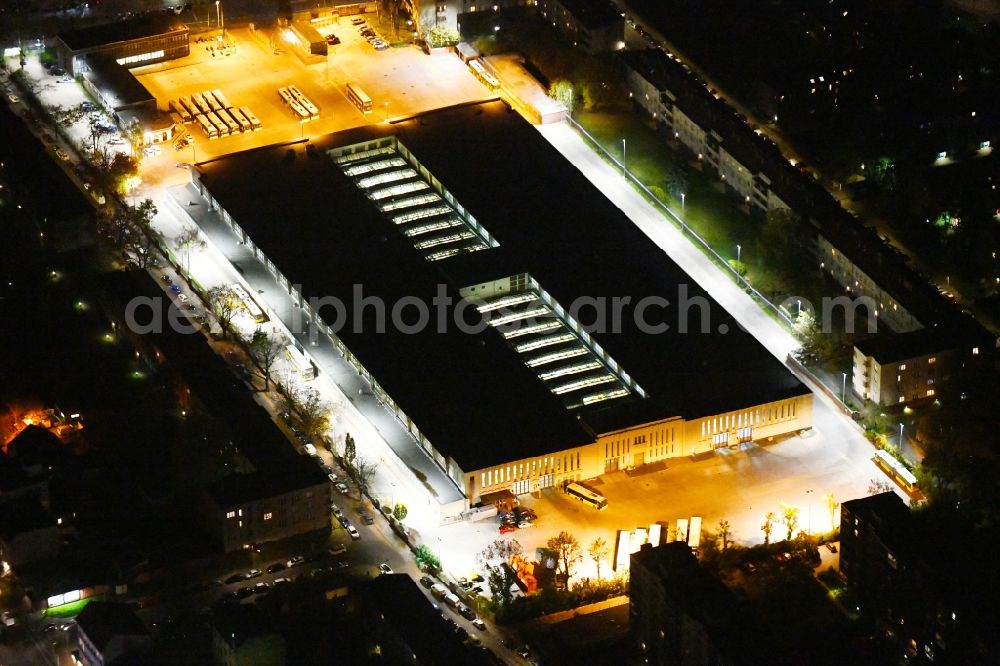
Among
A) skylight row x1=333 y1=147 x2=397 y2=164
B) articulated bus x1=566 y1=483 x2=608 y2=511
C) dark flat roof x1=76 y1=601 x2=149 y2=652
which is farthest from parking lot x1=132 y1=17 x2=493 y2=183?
dark flat roof x1=76 y1=601 x2=149 y2=652

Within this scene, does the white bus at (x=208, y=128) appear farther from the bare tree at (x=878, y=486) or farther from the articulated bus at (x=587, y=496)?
the bare tree at (x=878, y=486)

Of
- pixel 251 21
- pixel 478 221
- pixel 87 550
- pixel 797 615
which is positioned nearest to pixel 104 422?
pixel 87 550

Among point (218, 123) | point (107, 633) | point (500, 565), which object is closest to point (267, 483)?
point (500, 565)

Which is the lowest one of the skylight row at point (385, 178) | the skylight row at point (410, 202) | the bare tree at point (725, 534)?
the bare tree at point (725, 534)

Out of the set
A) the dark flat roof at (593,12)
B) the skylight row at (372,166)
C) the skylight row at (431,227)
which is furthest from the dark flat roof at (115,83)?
the dark flat roof at (593,12)

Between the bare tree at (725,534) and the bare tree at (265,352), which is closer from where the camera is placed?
the bare tree at (725,534)
